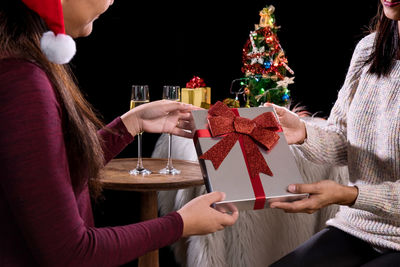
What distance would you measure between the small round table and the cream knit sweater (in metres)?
0.48

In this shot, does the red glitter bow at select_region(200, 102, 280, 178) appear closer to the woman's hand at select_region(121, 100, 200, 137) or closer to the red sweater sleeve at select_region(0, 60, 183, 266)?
the woman's hand at select_region(121, 100, 200, 137)

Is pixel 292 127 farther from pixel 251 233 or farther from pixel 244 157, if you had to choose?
pixel 251 233

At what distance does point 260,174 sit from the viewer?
123 cm

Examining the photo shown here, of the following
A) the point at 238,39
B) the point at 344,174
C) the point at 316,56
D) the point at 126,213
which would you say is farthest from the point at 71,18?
the point at 316,56

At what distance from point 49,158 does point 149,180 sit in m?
0.92

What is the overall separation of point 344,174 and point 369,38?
3.03 ft

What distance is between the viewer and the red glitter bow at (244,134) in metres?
1.23

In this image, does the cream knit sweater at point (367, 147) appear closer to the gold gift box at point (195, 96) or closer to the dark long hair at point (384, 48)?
the dark long hair at point (384, 48)

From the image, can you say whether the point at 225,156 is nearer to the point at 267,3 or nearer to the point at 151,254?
the point at 151,254

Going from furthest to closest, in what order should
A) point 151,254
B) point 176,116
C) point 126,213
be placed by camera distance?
1. point 126,213
2. point 151,254
3. point 176,116

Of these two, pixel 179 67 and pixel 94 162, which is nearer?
pixel 94 162

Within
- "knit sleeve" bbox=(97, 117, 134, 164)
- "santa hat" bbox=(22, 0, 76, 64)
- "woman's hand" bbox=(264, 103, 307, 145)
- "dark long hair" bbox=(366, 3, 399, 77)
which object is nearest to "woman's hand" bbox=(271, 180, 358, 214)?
"woman's hand" bbox=(264, 103, 307, 145)

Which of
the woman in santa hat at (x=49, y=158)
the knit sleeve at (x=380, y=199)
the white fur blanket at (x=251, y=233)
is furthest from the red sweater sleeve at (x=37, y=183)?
the white fur blanket at (x=251, y=233)

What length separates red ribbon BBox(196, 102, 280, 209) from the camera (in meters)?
1.22
